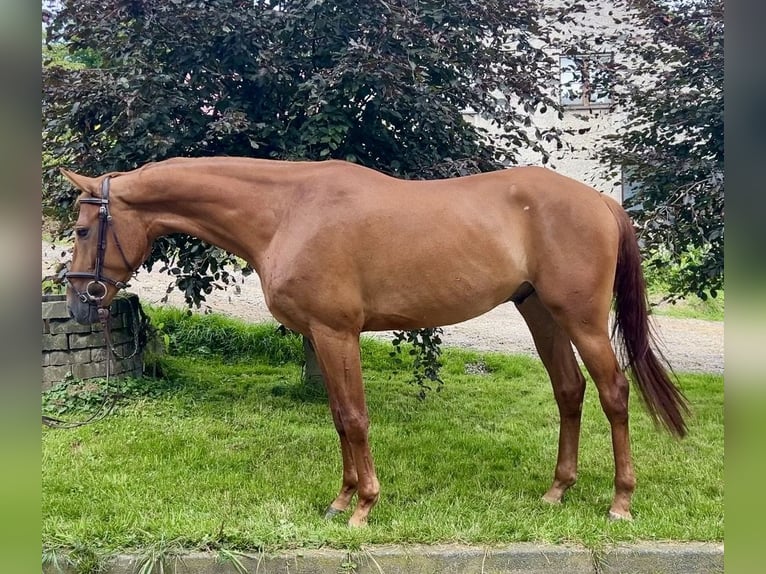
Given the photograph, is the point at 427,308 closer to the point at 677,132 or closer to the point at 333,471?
the point at 333,471

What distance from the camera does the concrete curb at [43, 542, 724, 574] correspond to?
2.53 metres

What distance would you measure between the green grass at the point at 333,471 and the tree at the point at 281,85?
1042mm

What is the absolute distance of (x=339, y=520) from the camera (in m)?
Answer: 2.90

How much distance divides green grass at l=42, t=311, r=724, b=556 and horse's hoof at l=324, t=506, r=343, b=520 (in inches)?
1.9

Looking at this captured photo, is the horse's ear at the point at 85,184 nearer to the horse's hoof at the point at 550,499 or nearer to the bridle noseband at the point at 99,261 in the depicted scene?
the bridle noseband at the point at 99,261

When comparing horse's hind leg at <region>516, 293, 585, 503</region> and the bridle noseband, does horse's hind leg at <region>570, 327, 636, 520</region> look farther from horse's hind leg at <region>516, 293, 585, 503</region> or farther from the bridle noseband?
the bridle noseband

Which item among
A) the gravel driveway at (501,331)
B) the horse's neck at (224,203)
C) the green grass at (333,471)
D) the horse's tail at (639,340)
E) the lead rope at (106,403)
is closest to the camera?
the green grass at (333,471)

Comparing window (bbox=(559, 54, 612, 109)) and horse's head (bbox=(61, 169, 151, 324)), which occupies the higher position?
window (bbox=(559, 54, 612, 109))

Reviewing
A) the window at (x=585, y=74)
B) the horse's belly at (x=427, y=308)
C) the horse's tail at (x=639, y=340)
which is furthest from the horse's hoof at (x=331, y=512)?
the window at (x=585, y=74)

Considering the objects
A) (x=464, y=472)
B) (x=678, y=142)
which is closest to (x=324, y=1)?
(x=678, y=142)

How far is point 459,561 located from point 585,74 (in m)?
3.98

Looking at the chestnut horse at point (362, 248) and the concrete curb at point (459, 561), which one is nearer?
the concrete curb at point (459, 561)

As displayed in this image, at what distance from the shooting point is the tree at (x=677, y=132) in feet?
13.7

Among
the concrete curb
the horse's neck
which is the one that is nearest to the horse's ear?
the horse's neck
